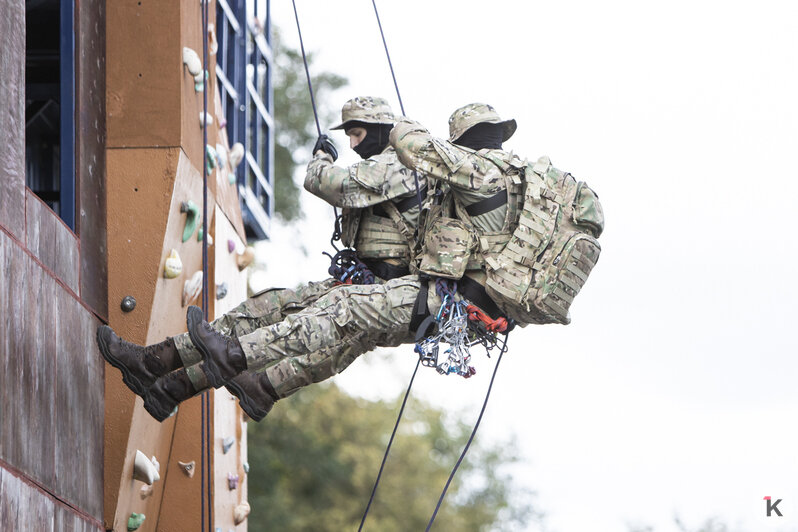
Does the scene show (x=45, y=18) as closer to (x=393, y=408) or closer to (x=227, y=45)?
(x=227, y=45)

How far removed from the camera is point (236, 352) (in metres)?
7.50

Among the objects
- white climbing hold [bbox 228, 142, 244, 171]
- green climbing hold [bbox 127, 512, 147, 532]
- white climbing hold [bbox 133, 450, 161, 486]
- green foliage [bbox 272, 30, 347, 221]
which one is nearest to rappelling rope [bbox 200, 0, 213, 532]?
white climbing hold [bbox 133, 450, 161, 486]

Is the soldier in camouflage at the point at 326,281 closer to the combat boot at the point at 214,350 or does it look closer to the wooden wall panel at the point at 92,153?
the combat boot at the point at 214,350

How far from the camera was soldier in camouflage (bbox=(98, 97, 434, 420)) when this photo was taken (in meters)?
7.71

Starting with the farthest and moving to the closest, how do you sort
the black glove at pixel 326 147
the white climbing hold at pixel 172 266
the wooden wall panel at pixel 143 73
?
the wooden wall panel at pixel 143 73 → the white climbing hold at pixel 172 266 → the black glove at pixel 326 147

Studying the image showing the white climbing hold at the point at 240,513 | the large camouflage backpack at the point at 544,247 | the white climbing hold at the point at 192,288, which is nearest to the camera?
the large camouflage backpack at the point at 544,247

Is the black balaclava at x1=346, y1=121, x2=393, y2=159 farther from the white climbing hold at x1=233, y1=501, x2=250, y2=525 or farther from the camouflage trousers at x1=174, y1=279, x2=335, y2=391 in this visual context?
the white climbing hold at x1=233, y1=501, x2=250, y2=525

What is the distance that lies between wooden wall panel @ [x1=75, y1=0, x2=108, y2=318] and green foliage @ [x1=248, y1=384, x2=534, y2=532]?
15.0 m

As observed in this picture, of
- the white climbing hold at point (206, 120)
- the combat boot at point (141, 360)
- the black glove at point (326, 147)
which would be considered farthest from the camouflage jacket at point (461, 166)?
the white climbing hold at point (206, 120)

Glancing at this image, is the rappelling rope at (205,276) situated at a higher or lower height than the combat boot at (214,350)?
higher

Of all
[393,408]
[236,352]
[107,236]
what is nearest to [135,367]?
[236,352]

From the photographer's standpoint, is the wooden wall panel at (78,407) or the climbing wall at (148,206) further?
the climbing wall at (148,206)

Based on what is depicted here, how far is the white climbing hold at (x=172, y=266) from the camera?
29.4ft

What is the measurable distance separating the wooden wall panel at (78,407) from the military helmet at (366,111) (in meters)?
1.88
